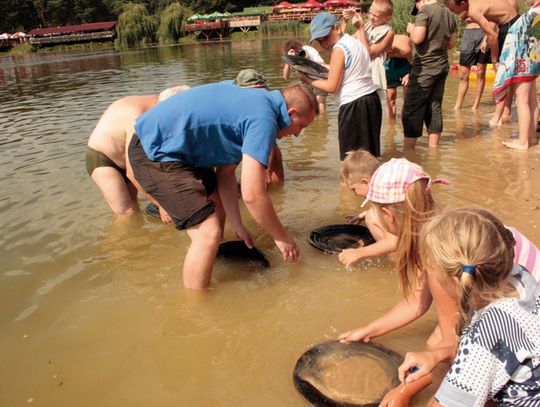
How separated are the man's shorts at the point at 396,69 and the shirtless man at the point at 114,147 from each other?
4.12 m

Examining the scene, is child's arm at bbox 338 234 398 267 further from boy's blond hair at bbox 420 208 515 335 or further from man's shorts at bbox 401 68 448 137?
man's shorts at bbox 401 68 448 137

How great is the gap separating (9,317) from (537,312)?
313 cm

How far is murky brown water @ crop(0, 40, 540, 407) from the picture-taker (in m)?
2.55

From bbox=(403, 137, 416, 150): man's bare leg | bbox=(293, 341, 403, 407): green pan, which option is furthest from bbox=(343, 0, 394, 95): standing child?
bbox=(293, 341, 403, 407): green pan

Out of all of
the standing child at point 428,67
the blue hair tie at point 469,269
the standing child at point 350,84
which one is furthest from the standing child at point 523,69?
the blue hair tie at point 469,269

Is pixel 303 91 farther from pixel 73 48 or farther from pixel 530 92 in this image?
pixel 73 48

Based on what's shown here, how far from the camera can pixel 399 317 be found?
255 cm

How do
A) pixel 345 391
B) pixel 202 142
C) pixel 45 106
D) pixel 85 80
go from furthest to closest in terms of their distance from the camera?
pixel 85 80, pixel 45 106, pixel 202 142, pixel 345 391

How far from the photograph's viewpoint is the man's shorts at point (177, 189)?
309 cm

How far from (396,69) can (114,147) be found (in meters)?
4.58

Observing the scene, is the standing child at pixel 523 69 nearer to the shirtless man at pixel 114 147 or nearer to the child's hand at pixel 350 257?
the child's hand at pixel 350 257

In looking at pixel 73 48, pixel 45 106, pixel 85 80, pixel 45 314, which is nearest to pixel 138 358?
pixel 45 314

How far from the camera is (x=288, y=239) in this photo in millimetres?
3125

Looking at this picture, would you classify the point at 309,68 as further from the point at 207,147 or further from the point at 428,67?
the point at 207,147
